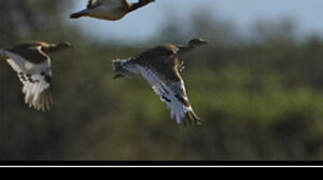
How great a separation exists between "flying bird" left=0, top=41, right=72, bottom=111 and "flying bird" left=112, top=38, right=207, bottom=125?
371mm

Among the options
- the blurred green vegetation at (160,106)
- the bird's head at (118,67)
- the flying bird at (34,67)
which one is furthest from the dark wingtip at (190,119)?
the blurred green vegetation at (160,106)

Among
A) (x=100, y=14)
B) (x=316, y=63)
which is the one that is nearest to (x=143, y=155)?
(x=316, y=63)

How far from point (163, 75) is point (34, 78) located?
2.46 feet

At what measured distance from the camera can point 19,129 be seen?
65.8ft

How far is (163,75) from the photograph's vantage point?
7.37 m

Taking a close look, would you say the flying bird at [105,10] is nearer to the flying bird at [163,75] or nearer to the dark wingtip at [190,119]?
the flying bird at [163,75]

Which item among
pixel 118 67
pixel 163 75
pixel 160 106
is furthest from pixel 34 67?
pixel 160 106

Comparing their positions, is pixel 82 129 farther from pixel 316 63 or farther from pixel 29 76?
pixel 29 76

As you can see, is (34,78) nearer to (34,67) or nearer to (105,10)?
(34,67)

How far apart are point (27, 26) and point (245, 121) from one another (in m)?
5.70

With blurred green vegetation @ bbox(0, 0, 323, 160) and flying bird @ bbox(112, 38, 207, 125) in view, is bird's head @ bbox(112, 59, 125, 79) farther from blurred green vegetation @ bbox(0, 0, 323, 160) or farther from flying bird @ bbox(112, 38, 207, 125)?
blurred green vegetation @ bbox(0, 0, 323, 160)

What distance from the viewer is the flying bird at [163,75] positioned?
7.15 meters

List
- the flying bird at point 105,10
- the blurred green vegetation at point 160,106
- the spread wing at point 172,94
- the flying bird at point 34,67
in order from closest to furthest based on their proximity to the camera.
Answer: the flying bird at point 34,67 → the spread wing at point 172,94 → the flying bird at point 105,10 → the blurred green vegetation at point 160,106

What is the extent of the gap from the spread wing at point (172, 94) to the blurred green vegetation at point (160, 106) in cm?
960
